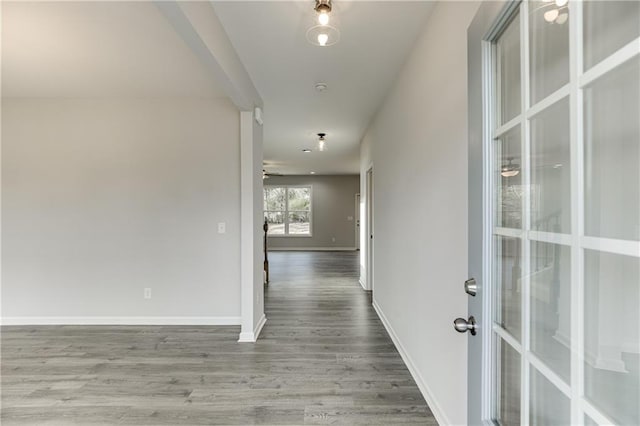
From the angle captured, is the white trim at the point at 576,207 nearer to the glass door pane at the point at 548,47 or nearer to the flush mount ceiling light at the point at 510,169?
the glass door pane at the point at 548,47

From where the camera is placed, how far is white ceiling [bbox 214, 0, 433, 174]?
6.38 feet

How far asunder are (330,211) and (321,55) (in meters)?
8.06

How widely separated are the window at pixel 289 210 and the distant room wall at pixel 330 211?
0.72 ft

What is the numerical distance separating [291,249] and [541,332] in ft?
32.3

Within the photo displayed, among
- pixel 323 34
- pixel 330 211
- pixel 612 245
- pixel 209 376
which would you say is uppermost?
pixel 323 34

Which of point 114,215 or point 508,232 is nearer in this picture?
point 508,232

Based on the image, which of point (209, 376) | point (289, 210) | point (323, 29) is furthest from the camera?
point (289, 210)

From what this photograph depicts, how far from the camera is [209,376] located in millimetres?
2439

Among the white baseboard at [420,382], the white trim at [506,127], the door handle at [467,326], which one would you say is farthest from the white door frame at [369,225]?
the white trim at [506,127]

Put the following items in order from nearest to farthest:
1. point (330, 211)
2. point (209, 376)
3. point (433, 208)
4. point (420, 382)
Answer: point (433, 208) → point (420, 382) → point (209, 376) → point (330, 211)

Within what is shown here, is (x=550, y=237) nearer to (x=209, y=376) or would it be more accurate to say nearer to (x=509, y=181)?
(x=509, y=181)

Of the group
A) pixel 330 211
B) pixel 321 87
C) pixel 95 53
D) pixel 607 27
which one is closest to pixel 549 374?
pixel 607 27

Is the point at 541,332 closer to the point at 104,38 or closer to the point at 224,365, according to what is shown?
the point at 224,365

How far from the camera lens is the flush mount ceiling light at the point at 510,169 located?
0.86 m
